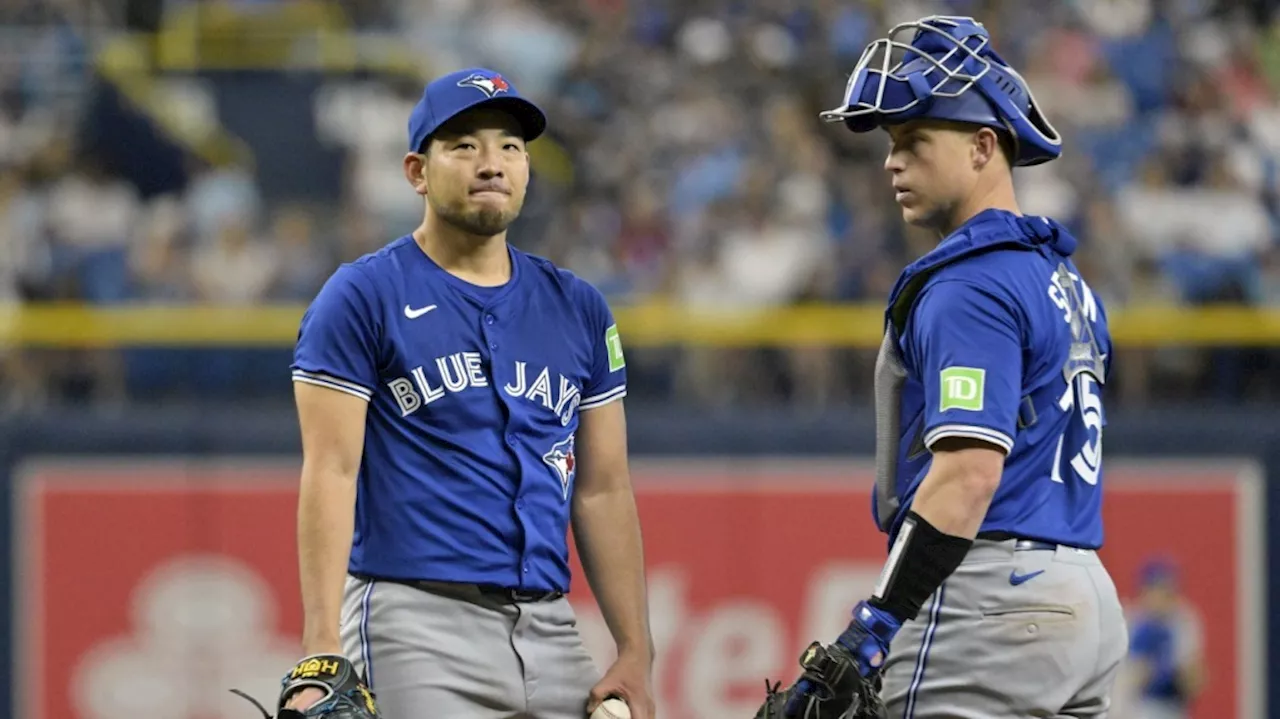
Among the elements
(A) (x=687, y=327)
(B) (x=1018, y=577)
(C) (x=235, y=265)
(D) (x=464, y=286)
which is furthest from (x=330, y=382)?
(C) (x=235, y=265)

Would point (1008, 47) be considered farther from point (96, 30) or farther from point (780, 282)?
point (96, 30)

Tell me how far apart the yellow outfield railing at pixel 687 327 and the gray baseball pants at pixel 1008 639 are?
15.2 feet

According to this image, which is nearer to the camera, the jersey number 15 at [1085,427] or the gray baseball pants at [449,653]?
the jersey number 15 at [1085,427]

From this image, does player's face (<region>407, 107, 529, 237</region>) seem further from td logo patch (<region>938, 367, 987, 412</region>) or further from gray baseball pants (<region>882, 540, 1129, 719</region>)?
gray baseball pants (<region>882, 540, 1129, 719</region>)

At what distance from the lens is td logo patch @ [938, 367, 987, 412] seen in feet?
12.2

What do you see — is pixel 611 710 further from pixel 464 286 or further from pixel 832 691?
pixel 464 286

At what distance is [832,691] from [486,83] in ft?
4.84

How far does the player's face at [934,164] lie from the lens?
4.01m

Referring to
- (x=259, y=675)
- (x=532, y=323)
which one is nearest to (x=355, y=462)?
(x=532, y=323)

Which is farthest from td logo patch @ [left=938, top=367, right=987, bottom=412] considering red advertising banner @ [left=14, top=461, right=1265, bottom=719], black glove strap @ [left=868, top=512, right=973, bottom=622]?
red advertising banner @ [left=14, top=461, right=1265, bottom=719]

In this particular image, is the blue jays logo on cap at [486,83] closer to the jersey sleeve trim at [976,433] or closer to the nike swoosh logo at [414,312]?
the nike swoosh logo at [414,312]

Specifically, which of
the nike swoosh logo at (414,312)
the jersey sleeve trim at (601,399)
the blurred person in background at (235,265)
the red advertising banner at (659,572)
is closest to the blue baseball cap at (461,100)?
the nike swoosh logo at (414,312)

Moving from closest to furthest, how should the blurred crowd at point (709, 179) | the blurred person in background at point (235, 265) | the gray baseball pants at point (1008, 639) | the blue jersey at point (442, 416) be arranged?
the gray baseball pants at point (1008, 639), the blue jersey at point (442, 416), the blurred crowd at point (709, 179), the blurred person in background at point (235, 265)

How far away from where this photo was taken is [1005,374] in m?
3.76
